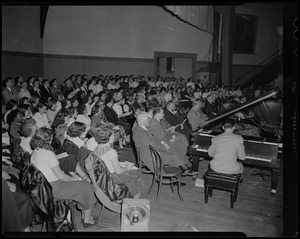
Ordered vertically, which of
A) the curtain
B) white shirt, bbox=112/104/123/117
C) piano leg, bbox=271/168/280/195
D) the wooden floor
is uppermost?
the curtain

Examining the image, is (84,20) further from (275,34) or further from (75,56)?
(275,34)

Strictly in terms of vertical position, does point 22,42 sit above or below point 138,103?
above

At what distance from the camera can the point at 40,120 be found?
5.57 metres

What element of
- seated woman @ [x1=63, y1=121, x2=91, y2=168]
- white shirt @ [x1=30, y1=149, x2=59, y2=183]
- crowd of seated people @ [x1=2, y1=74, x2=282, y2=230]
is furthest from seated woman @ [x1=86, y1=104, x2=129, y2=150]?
white shirt @ [x1=30, y1=149, x2=59, y2=183]

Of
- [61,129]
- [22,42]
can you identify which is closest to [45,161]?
[61,129]

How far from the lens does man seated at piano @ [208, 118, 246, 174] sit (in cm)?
407

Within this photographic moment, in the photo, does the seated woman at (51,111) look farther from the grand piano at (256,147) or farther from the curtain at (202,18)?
the curtain at (202,18)

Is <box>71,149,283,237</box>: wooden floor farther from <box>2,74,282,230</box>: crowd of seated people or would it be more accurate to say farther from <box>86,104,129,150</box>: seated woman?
<box>86,104,129,150</box>: seated woman

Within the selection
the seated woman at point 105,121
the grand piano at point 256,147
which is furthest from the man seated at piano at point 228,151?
the seated woman at point 105,121

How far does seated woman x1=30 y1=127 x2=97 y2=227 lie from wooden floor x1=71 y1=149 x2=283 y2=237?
0.51 m

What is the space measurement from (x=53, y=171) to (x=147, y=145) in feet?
5.64

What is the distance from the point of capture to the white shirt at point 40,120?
216 inches

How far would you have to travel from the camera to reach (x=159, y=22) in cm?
1393

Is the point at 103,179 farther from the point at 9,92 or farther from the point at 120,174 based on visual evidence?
the point at 9,92
